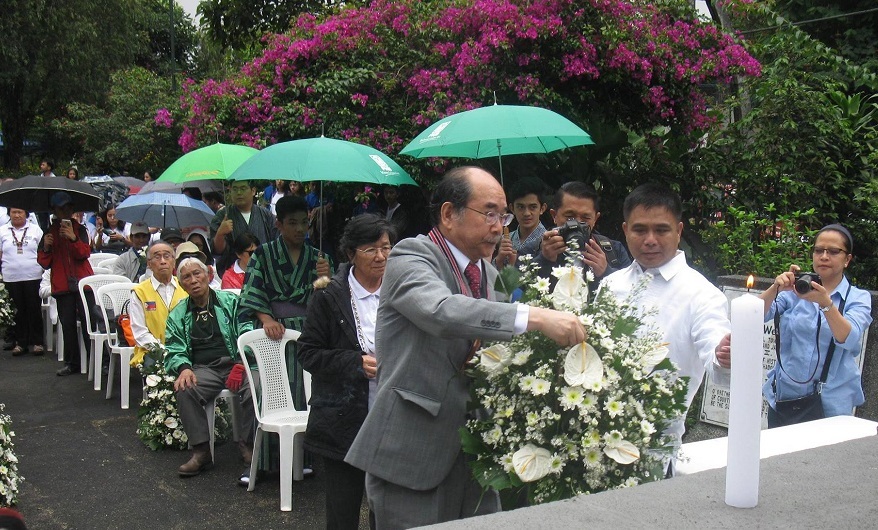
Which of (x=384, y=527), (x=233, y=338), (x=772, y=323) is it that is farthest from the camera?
(x=233, y=338)

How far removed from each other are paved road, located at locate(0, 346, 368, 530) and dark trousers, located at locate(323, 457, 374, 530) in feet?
5.17

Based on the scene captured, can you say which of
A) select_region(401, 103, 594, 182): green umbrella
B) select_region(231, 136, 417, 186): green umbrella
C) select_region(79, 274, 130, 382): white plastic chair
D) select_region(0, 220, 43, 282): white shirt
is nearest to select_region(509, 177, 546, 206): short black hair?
select_region(401, 103, 594, 182): green umbrella

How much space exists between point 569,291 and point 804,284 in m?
2.11

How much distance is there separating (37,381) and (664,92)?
289 inches

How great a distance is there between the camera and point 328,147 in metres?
6.20

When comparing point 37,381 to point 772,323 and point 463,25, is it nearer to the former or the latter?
point 463,25

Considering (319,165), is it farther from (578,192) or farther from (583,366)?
(583,366)

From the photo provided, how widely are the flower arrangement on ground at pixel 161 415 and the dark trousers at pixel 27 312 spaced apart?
16.0 ft

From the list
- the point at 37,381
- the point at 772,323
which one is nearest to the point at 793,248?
the point at 772,323

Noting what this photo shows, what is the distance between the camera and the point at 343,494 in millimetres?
3943

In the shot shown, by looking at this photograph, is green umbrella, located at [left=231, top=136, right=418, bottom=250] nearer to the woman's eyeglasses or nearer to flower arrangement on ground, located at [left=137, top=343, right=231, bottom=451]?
flower arrangement on ground, located at [left=137, top=343, right=231, bottom=451]

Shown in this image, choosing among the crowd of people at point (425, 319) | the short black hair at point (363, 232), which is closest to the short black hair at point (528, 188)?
the crowd of people at point (425, 319)

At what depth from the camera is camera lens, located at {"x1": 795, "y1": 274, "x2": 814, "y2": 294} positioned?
4020 mm

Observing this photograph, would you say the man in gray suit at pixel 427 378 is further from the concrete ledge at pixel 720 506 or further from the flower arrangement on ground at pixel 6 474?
the flower arrangement on ground at pixel 6 474
